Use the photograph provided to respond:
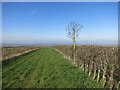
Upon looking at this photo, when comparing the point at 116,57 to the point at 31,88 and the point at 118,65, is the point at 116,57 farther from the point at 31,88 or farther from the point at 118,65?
the point at 31,88

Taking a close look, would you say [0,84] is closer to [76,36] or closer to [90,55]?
[90,55]

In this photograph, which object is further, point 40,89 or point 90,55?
point 90,55

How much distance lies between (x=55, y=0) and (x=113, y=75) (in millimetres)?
5021

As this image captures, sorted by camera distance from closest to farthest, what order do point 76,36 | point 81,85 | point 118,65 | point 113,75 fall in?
point 118,65, point 113,75, point 81,85, point 76,36

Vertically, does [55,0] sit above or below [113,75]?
above

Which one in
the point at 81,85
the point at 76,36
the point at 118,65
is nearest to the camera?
the point at 118,65

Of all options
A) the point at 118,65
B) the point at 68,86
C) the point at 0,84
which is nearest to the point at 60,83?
the point at 68,86

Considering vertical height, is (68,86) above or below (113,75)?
below

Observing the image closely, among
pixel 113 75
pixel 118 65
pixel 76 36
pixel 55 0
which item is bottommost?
pixel 113 75

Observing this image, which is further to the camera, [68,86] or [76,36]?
[76,36]

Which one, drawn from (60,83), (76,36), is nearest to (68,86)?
(60,83)

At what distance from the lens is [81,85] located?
12.6 feet

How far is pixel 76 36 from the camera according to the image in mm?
10961

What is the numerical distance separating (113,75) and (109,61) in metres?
0.74
